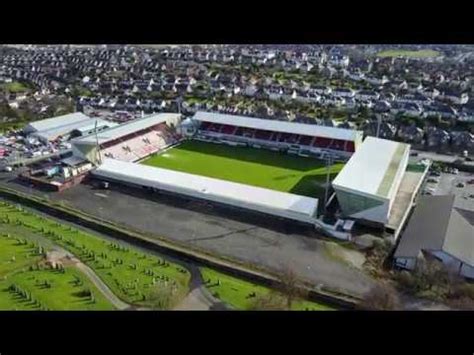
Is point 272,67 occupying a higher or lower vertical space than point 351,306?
higher

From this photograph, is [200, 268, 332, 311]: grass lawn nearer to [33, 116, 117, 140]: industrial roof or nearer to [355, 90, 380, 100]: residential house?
[33, 116, 117, 140]: industrial roof

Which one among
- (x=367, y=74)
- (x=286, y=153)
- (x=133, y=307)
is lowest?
(x=133, y=307)

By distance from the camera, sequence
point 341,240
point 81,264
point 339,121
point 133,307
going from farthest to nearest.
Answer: point 339,121
point 341,240
point 81,264
point 133,307

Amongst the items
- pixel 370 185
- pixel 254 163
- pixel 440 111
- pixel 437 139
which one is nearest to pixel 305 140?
pixel 254 163


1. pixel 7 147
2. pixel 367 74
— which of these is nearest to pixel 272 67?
pixel 367 74

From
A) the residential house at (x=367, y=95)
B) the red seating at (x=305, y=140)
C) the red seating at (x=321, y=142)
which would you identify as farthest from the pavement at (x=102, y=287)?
the residential house at (x=367, y=95)

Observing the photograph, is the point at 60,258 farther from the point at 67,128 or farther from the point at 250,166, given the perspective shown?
the point at 67,128

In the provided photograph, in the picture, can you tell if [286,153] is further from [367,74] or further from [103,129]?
[367,74]

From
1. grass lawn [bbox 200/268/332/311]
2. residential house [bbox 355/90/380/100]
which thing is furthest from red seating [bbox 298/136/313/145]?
grass lawn [bbox 200/268/332/311]
